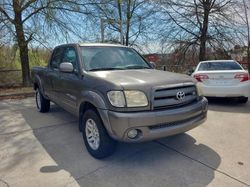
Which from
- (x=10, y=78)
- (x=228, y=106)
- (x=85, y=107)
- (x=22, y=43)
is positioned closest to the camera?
(x=85, y=107)

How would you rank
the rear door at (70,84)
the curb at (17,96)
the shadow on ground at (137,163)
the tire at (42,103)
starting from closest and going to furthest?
1. the shadow on ground at (137,163)
2. the rear door at (70,84)
3. the tire at (42,103)
4. the curb at (17,96)

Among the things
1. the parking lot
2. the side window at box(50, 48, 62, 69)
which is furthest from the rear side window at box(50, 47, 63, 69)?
the parking lot

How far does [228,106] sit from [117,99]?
16.0 feet

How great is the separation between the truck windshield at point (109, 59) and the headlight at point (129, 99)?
1027 millimetres

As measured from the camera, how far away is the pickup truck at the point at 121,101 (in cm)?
320

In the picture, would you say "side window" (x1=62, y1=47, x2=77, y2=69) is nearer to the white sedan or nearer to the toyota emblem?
the toyota emblem

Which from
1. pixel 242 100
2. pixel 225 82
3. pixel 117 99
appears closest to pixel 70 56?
pixel 117 99

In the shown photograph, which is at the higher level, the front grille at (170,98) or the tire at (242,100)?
the front grille at (170,98)

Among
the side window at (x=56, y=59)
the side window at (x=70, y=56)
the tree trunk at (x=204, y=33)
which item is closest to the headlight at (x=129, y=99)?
the side window at (x=70, y=56)

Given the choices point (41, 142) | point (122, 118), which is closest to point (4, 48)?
point (41, 142)

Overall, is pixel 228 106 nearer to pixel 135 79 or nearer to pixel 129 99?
pixel 135 79

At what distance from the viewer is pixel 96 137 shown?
144 inches

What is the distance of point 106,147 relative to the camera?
348 centimetres

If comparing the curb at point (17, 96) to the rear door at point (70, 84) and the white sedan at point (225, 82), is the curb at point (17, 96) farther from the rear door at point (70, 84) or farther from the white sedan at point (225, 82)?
the white sedan at point (225, 82)
